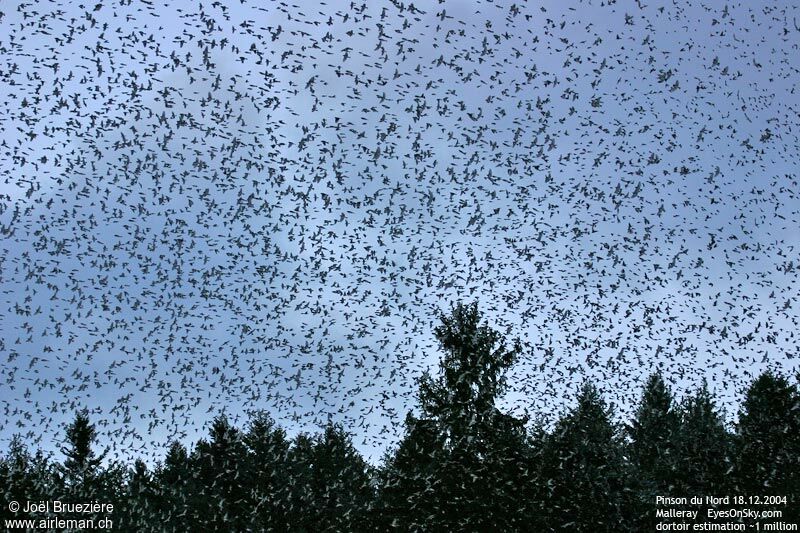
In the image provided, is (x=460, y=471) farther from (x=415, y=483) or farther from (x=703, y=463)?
(x=703, y=463)

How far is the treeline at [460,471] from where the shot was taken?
34.7m

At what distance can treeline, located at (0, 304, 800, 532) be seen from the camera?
3466cm

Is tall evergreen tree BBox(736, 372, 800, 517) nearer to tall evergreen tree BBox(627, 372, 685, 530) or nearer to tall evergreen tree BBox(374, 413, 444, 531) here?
tall evergreen tree BBox(627, 372, 685, 530)

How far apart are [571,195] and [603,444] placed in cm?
1127

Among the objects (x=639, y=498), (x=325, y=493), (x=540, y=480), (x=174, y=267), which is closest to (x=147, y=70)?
(x=174, y=267)

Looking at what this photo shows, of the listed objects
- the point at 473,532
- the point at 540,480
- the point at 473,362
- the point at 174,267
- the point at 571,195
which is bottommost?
the point at 473,532

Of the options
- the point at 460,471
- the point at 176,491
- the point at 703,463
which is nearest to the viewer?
the point at 460,471

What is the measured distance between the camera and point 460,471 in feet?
112

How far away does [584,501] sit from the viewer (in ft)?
121

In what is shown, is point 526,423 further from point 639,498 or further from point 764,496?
point 764,496

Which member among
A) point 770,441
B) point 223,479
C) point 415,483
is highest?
point 770,441

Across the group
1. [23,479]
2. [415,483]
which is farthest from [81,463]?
[415,483]

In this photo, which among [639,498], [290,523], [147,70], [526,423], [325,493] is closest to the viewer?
[147,70]

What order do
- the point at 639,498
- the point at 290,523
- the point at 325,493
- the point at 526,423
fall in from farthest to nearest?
the point at 325,493, the point at 290,523, the point at 639,498, the point at 526,423
